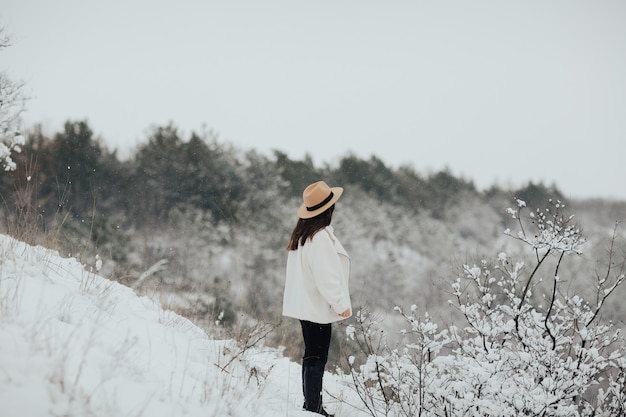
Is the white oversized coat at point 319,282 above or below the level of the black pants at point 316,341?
above

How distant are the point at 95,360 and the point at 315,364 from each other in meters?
1.46

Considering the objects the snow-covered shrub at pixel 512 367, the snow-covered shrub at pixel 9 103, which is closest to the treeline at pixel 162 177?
the snow-covered shrub at pixel 9 103

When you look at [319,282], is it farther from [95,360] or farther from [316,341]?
[95,360]

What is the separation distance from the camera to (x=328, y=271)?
3.02 m

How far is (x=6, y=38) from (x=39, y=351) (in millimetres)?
5898

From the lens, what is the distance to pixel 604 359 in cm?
310

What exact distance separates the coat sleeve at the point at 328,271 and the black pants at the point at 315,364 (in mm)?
268

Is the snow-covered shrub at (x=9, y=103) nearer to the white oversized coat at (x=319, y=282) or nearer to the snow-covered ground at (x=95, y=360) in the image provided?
the snow-covered ground at (x=95, y=360)

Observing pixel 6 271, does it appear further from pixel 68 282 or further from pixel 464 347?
pixel 464 347

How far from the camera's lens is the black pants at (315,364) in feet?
10.1

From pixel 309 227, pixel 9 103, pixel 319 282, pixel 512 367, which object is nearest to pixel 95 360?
pixel 319 282

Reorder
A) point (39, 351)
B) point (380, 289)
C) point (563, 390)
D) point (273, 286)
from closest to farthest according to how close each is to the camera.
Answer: point (39, 351)
point (563, 390)
point (273, 286)
point (380, 289)

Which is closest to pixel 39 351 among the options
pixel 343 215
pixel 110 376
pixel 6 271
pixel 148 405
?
pixel 110 376

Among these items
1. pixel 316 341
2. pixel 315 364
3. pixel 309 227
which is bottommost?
pixel 315 364
